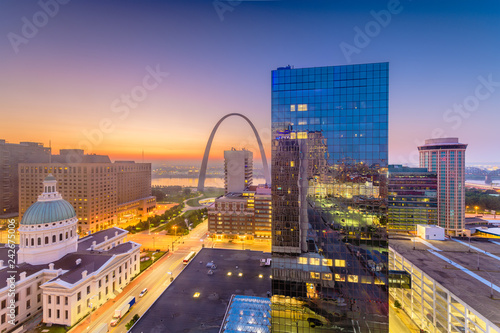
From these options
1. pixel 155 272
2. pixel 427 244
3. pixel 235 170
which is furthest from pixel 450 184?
pixel 155 272

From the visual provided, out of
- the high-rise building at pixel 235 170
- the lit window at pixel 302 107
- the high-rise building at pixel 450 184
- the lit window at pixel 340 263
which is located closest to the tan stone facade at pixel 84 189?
the high-rise building at pixel 235 170

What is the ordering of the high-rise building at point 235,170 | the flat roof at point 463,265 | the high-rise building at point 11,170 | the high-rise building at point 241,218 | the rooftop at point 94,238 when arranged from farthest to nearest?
1. the high-rise building at point 235,170
2. the high-rise building at point 11,170
3. the high-rise building at point 241,218
4. the rooftop at point 94,238
5. the flat roof at point 463,265

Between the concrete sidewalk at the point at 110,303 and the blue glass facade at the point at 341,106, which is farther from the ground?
the blue glass facade at the point at 341,106

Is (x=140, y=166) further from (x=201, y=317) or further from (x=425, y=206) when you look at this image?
(x=425, y=206)

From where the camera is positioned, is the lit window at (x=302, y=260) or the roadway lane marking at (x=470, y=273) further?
the lit window at (x=302, y=260)

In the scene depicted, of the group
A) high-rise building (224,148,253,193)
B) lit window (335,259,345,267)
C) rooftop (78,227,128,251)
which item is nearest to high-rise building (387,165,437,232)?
high-rise building (224,148,253,193)

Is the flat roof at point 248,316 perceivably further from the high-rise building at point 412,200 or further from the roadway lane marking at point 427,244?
the high-rise building at point 412,200

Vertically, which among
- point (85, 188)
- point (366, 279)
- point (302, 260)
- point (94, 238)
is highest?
point (85, 188)

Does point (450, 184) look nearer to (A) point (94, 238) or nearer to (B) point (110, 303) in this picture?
(B) point (110, 303)
